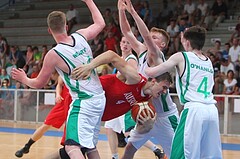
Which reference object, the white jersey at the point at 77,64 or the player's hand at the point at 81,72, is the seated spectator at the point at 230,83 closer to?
the white jersey at the point at 77,64

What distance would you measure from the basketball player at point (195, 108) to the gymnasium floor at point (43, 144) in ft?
9.29

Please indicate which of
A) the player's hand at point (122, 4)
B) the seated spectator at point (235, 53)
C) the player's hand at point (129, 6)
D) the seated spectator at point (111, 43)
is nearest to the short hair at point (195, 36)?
the player's hand at point (129, 6)

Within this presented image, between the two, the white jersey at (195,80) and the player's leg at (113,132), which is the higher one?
the white jersey at (195,80)

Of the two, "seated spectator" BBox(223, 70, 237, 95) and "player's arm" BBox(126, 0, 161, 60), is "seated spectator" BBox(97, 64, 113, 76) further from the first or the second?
"player's arm" BBox(126, 0, 161, 60)

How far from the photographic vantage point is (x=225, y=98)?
12.4m

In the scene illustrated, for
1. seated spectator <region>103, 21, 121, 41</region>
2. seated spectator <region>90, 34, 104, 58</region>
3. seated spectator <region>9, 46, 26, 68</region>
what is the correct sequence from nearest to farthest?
seated spectator <region>90, 34, 104, 58</region> < seated spectator <region>103, 21, 121, 41</region> < seated spectator <region>9, 46, 26, 68</region>

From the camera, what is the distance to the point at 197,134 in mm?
5387

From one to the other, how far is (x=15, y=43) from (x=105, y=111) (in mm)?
15322

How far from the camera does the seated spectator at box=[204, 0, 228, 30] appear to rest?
16.8m

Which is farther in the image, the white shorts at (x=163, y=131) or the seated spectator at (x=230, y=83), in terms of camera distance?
the seated spectator at (x=230, y=83)

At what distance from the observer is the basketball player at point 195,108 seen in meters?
5.41

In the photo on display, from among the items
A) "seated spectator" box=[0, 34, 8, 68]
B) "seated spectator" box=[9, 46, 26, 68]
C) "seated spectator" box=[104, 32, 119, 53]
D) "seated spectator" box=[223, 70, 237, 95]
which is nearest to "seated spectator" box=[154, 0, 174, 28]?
"seated spectator" box=[104, 32, 119, 53]

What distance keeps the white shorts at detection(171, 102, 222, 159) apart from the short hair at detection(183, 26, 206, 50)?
0.60 meters

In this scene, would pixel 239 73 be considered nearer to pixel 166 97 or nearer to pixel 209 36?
pixel 209 36
